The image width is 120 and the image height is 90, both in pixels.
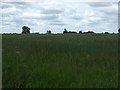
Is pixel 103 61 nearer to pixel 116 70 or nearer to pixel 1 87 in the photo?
pixel 116 70

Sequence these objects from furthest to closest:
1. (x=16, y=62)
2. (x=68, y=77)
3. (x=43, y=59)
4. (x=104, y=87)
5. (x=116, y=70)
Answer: (x=43, y=59) → (x=16, y=62) → (x=116, y=70) → (x=68, y=77) → (x=104, y=87)

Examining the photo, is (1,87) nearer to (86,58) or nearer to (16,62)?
(16,62)

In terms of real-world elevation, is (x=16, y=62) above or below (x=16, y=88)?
above

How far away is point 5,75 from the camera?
917 cm

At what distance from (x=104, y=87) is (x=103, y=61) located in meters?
3.19

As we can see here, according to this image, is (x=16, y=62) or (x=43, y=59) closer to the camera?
(x=16, y=62)

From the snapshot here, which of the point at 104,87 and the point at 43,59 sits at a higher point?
the point at 43,59

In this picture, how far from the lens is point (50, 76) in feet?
29.2

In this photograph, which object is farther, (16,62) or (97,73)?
(16,62)

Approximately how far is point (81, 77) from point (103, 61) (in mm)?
2690

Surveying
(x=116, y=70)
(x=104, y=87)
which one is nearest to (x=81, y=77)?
(x=104, y=87)

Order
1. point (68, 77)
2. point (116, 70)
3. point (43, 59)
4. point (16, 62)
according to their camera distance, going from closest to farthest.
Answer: point (68, 77) → point (116, 70) → point (16, 62) → point (43, 59)

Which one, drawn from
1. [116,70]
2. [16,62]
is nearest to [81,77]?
[116,70]

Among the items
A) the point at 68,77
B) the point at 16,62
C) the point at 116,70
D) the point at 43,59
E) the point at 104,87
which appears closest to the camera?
the point at 104,87
